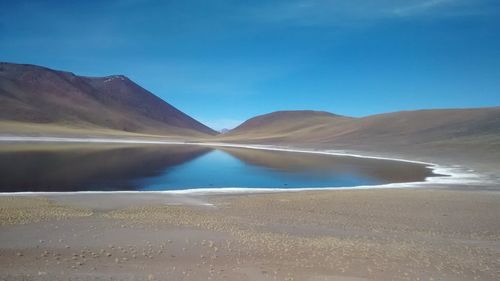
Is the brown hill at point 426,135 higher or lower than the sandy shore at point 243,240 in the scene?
higher

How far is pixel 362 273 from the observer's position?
8.62 metres

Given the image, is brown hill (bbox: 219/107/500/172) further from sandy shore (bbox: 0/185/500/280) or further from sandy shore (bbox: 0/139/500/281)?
sandy shore (bbox: 0/139/500/281)

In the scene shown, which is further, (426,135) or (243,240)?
(426,135)

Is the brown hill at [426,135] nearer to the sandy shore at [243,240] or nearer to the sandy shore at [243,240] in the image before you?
the sandy shore at [243,240]

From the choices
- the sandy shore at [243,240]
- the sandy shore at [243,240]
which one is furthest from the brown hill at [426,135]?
the sandy shore at [243,240]

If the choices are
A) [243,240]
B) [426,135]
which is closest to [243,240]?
[243,240]

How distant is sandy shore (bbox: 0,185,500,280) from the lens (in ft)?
27.8

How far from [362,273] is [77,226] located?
793 cm

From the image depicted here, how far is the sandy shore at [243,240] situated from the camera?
8.47 meters

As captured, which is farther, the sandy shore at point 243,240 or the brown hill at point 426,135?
the brown hill at point 426,135

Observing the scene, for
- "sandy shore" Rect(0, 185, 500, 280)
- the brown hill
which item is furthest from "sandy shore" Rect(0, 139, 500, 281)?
the brown hill

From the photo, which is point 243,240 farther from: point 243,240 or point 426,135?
point 426,135

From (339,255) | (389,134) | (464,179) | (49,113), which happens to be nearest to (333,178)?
(464,179)

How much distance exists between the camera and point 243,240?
10758 millimetres
